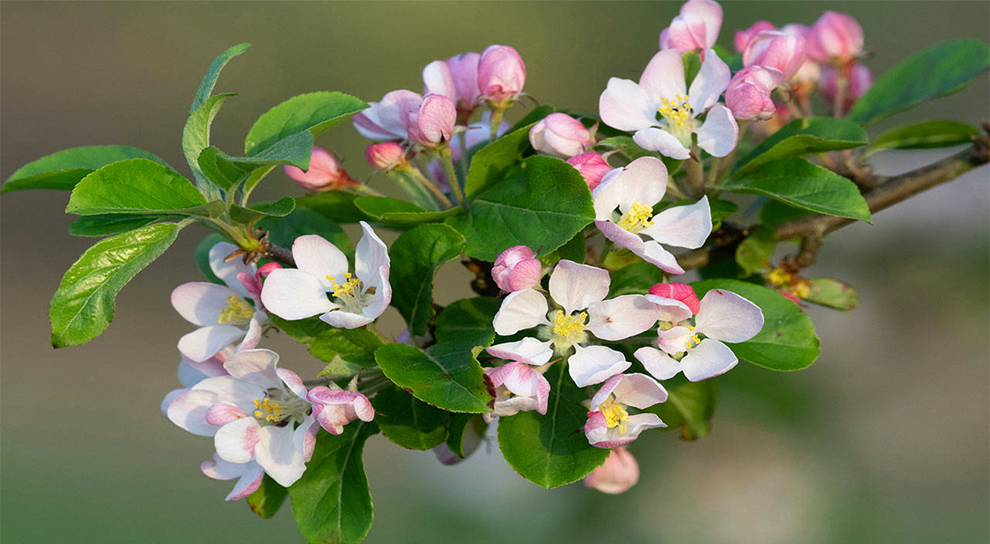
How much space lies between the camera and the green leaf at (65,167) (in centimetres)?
78

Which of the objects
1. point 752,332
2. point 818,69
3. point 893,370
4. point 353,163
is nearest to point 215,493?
point 353,163

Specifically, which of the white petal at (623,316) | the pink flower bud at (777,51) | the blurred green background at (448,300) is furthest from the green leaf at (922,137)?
the blurred green background at (448,300)

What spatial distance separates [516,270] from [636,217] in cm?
16

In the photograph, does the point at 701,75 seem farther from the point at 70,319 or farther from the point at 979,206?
the point at 979,206

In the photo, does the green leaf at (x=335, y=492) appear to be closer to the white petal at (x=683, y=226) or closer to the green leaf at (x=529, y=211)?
the green leaf at (x=529, y=211)

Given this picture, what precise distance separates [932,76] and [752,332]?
0.73 m

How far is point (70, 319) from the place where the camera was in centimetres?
72

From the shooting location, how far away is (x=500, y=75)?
93cm

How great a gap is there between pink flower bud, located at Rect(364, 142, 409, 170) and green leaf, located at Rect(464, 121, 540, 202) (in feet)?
0.30

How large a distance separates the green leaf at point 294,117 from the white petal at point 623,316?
33cm

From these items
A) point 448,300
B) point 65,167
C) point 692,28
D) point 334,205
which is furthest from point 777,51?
point 448,300

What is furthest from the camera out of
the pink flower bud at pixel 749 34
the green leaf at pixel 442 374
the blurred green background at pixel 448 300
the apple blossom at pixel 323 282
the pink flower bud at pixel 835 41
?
the blurred green background at pixel 448 300

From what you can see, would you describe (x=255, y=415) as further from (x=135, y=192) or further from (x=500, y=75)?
(x=500, y=75)

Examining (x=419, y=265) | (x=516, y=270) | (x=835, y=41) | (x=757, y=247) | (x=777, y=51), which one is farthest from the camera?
(x=835, y=41)
